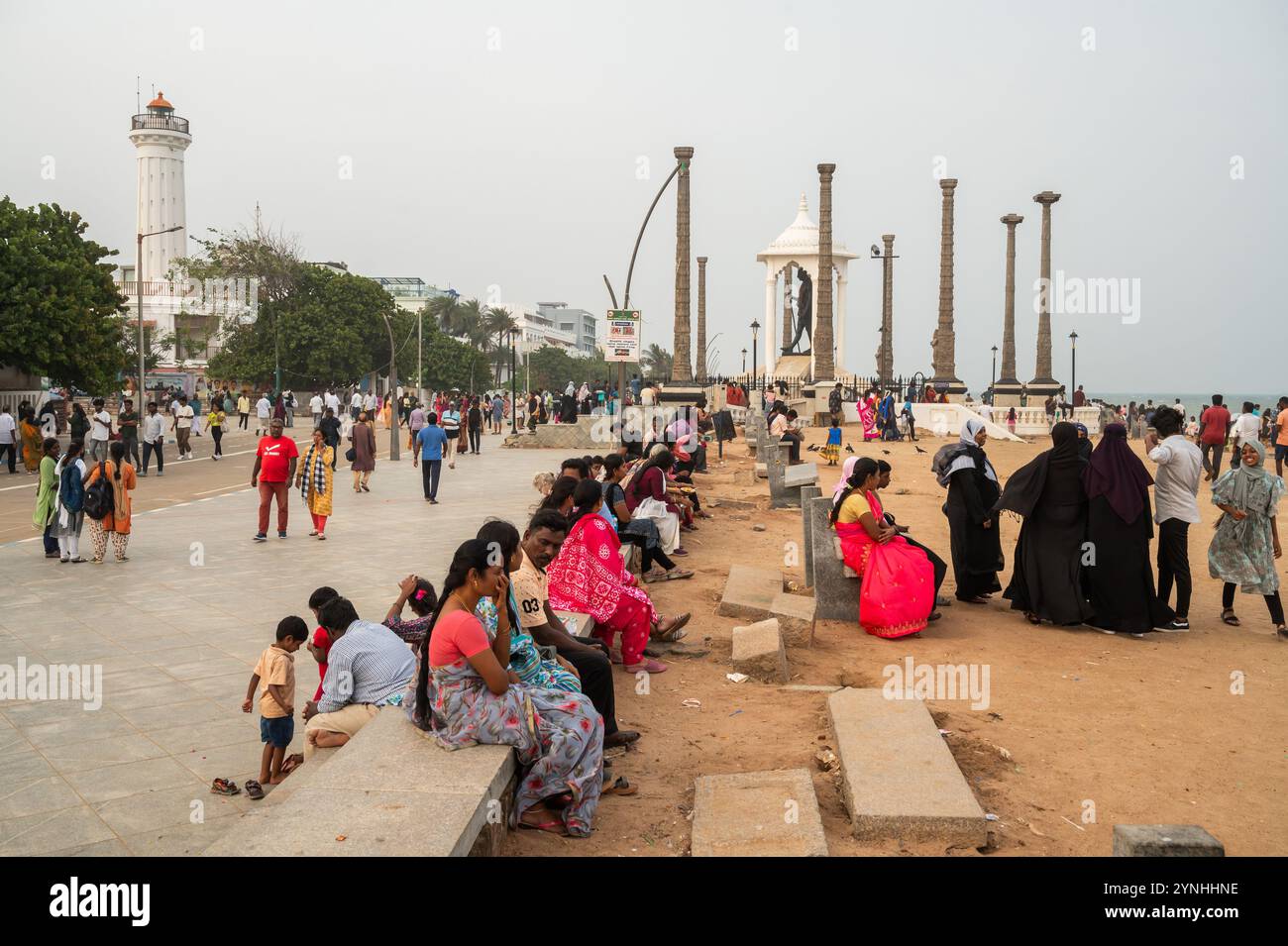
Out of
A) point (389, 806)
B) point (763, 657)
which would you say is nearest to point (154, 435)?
point (763, 657)

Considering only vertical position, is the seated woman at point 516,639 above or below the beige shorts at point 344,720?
above

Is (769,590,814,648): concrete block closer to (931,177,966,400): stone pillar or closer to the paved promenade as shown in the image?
the paved promenade

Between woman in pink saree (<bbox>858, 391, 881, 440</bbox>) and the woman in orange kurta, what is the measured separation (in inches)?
1016

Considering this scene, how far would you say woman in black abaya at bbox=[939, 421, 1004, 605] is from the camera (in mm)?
10359

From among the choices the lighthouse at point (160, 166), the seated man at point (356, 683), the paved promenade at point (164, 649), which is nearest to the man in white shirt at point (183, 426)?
the paved promenade at point (164, 649)

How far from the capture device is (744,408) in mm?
40188

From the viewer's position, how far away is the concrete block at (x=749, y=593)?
9789 mm

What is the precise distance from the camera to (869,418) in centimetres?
3641

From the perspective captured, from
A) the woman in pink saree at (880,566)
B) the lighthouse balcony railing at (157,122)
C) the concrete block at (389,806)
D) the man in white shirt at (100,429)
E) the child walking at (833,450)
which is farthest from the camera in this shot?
the lighthouse balcony railing at (157,122)

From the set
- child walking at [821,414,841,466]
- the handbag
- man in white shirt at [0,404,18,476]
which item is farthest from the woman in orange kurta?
child walking at [821,414,841,466]

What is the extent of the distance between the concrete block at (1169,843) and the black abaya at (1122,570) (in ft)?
18.8

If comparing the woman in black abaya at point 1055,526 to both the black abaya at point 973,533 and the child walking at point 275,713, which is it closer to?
the black abaya at point 973,533

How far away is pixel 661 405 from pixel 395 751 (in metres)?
34.0
